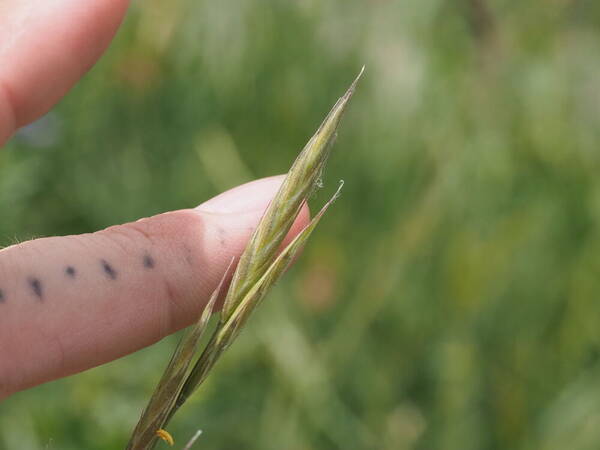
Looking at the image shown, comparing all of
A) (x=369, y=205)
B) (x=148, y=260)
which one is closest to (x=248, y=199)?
(x=148, y=260)

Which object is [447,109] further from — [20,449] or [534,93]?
[20,449]

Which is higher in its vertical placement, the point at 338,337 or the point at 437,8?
the point at 437,8

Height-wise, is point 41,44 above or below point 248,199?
above

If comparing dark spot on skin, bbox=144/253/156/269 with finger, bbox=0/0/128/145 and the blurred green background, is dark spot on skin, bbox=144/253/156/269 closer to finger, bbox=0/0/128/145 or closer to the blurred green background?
finger, bbox=0/0/128/145

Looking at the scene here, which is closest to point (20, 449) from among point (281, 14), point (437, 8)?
point (281, 14)

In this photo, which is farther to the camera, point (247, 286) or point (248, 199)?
point (248, 199)

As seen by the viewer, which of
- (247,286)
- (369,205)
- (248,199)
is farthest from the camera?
(369,205)

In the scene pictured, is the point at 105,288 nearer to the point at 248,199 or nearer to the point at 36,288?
the point at 36,288
